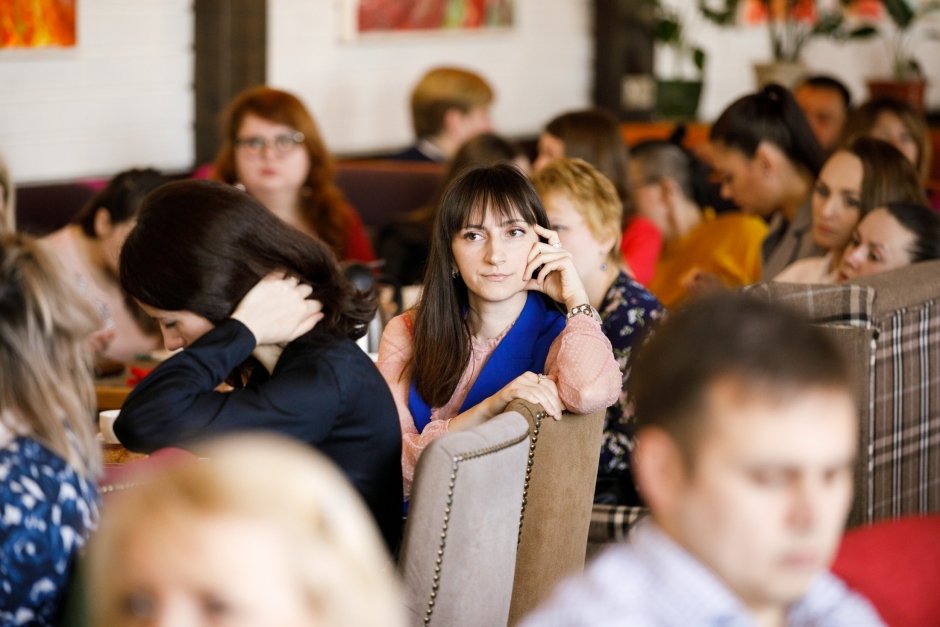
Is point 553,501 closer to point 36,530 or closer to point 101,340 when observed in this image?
point 36,530

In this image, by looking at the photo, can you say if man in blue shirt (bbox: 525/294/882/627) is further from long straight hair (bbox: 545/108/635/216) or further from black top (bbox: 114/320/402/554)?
long straight hair (bbox: 545/108/635/216)

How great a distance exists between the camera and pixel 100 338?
4156 millimetres

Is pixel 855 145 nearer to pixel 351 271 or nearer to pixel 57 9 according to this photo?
pixel 351 271

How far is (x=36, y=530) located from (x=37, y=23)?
4293 mm

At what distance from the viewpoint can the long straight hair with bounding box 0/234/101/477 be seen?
6.42ft

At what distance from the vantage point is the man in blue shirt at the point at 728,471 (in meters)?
1.40

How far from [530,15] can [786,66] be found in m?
1.58

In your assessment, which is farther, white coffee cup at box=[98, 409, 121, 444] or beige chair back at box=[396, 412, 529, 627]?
white coffee cup at box=[98, 409, 121, 444]

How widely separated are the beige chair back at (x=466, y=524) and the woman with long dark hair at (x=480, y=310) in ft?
1.73

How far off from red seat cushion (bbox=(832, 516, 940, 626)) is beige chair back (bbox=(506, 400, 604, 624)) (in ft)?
2.56

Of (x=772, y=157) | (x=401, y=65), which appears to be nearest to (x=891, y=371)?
(x=772, y=157)

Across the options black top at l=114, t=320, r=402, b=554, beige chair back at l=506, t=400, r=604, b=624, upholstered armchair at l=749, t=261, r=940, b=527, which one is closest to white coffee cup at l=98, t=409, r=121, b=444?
black top at l=114, t=320, r=402, b=554

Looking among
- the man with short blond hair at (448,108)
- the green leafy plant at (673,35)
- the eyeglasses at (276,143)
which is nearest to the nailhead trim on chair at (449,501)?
the eyeglasses at (276,143)

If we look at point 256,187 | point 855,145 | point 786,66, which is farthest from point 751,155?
point 786,66
